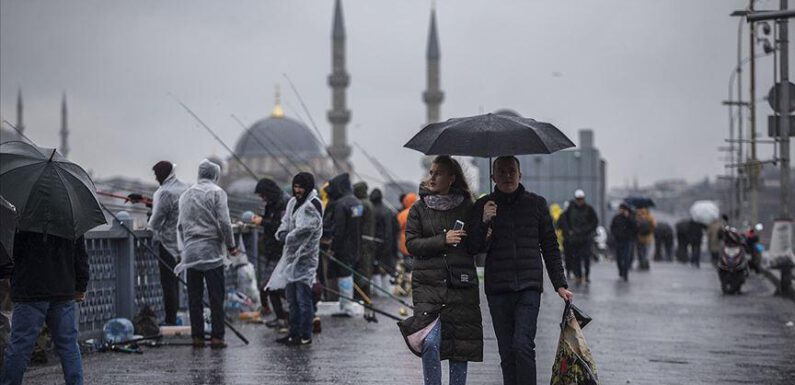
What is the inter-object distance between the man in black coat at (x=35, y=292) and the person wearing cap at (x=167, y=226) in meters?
4.12

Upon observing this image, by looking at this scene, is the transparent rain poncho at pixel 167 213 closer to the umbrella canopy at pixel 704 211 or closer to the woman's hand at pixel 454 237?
the woman's hand at pixel 454 237

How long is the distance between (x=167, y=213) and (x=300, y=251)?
4.86ft

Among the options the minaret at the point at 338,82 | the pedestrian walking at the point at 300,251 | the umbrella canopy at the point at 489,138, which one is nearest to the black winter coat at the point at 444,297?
the umbrella canopy at the point at 489,138

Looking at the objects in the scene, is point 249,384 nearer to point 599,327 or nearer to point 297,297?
point 297,297

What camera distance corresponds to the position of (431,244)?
7.12 m

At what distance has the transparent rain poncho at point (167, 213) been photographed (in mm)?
11883

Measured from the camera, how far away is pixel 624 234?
23.4 m

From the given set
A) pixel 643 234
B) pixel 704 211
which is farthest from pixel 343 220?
pixel 704 211

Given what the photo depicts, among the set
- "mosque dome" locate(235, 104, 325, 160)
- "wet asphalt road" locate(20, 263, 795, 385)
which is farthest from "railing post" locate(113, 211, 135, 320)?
"mosque dome" locate(235, 104, 325, 160)

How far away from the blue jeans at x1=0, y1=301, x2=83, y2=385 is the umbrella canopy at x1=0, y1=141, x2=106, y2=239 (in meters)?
0.45

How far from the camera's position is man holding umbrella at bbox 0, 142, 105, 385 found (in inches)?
291

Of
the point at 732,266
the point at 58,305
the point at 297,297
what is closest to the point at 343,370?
the point at 297,297

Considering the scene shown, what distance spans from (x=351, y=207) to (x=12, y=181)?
647 centimetres

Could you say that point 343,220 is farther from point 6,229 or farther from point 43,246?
point 6,229
